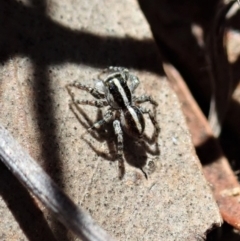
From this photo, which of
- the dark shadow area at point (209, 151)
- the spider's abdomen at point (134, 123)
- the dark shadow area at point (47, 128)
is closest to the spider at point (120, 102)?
the spider's abdomen at point (134, 123)

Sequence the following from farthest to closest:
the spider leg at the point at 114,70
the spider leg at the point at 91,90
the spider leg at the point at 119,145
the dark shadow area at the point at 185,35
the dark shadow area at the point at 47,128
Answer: the dark shadow area at the point at 185,35
the spider leg at the point at 114,70
the spider leg at the point at 91,90
the spider leg at the point at 119,145
the dark shadow area at the point at 47,128

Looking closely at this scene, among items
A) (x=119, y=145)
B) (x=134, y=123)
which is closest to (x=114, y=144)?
(x=119, y=145)

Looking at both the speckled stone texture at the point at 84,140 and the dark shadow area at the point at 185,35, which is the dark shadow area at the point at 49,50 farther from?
the dark shadow area at the point at 185,35

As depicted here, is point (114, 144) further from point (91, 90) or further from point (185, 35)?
point (185, 35)

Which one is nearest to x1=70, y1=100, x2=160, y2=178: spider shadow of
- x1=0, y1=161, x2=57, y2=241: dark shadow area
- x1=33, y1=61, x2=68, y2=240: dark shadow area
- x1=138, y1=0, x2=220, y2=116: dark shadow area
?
x1=33, y1=61, x2=68, y2=240: dark shadow area

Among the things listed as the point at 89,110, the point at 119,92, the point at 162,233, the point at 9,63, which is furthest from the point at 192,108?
the point at 9,63

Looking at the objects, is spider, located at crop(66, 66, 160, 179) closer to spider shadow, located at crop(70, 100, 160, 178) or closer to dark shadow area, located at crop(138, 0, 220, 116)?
spider shadow, located at crop(70, 100, 160, 178)
